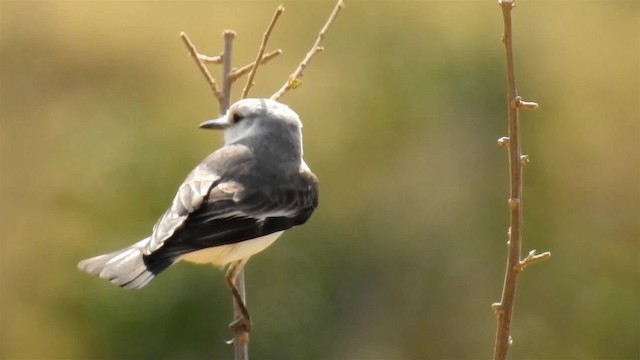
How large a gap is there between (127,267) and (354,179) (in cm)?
523

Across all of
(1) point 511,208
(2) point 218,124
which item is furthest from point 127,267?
(1) point 511,208

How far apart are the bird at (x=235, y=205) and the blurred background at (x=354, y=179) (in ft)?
11.1

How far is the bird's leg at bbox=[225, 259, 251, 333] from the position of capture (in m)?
3.82

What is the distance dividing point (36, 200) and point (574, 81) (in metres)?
4.93

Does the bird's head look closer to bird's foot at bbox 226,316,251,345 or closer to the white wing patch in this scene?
the white wing patch

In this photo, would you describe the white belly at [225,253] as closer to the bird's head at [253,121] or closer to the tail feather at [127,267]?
the tail feather at [127,267]

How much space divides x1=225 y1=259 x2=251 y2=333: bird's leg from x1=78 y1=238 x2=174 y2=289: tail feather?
33 cm

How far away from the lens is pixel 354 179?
29.1ft

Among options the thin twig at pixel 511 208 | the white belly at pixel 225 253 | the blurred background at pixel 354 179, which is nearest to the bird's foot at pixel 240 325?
the white belly at pixel 225 253

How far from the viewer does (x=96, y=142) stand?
29.5ft

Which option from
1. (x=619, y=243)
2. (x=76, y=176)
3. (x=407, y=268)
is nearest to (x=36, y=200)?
(x=76, y=176)

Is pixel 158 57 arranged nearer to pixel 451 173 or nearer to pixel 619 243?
pixel 451 173

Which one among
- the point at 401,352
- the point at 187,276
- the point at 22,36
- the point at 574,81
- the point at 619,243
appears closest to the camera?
the point at 187,276

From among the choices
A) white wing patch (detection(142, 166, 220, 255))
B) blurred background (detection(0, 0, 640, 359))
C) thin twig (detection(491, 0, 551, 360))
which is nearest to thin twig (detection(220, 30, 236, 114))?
white wing patch (detection(142, 166, 220, 255))
